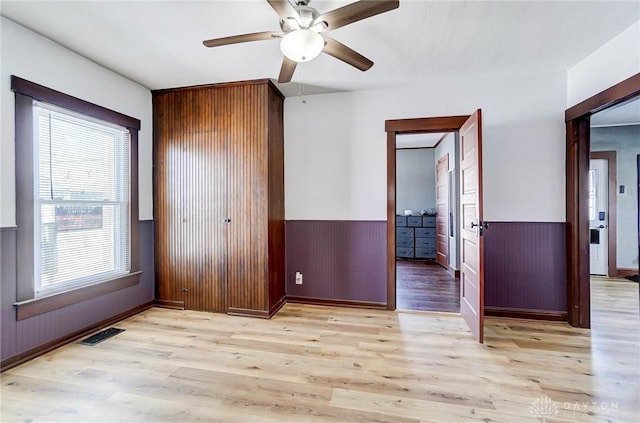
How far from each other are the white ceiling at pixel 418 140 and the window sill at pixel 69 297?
499 cm

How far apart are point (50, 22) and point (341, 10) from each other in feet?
7.37

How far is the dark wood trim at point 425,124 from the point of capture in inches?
126

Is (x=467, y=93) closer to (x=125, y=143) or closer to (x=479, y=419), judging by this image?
(x=479, y=419)

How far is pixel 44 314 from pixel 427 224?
20.3 feet

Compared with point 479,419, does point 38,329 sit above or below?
above

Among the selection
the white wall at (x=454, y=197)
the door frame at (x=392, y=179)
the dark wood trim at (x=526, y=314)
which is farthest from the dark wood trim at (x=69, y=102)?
the white wall at (x=454, y=197)

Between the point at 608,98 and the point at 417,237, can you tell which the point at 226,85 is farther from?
the point at 417,237

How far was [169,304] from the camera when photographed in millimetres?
3434

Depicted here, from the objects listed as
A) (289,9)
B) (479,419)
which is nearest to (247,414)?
(479,419)

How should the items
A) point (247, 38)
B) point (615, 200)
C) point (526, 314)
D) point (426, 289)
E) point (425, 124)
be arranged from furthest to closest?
point (615, 200)
point (426, 289)
point (425, 124)
point (526, 314)
point (247, 38)

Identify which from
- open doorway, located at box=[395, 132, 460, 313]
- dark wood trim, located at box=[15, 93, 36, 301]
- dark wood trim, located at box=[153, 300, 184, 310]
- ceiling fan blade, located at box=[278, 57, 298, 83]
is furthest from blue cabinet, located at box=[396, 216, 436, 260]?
dark wood trim, located at box=[15, 93, 36, 301]

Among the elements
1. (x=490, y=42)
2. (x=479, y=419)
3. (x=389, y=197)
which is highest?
(x=490, y=42)

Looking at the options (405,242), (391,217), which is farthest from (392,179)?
(405,242)

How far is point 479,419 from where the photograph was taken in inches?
63.7
